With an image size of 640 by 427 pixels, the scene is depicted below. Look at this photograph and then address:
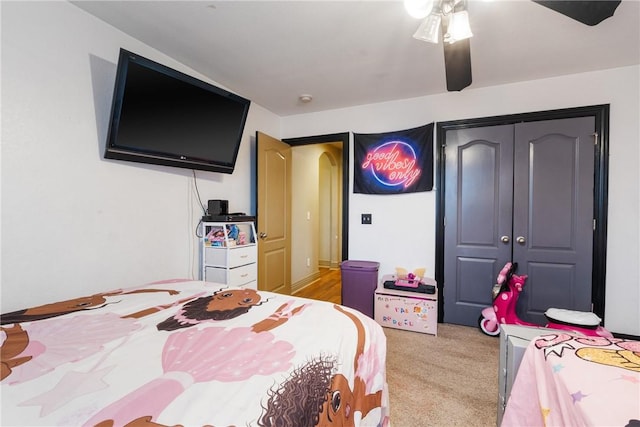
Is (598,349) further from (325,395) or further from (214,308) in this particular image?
(214,308)

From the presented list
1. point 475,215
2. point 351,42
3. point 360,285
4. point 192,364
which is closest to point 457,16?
point 351,42

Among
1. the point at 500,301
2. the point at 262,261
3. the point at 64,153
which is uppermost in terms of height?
the point at 64,153

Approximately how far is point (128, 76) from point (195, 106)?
0.48 meters

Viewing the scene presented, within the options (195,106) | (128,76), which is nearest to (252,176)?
(195,106)

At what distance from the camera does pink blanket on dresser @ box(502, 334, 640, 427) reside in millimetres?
667

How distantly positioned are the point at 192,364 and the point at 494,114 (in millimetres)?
3244

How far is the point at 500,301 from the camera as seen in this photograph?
2.47 meters

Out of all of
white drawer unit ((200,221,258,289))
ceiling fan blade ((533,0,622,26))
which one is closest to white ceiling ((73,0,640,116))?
ceiling fan blade ((533,0,622,26))

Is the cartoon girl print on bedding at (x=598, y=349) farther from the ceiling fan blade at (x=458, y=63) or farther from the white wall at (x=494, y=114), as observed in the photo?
the white wall at (x=494, y=114)

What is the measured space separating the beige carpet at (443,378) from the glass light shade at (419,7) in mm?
2141

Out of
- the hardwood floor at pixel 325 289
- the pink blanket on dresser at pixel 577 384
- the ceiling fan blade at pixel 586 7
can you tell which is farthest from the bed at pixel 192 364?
the hardwood floor at pixel 325 289

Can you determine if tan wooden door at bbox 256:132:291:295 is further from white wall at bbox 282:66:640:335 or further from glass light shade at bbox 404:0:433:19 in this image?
glass light shade at bbox 404:0:433:19

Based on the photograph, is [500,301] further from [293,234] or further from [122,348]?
[122,348]

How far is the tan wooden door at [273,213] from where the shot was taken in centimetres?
303
